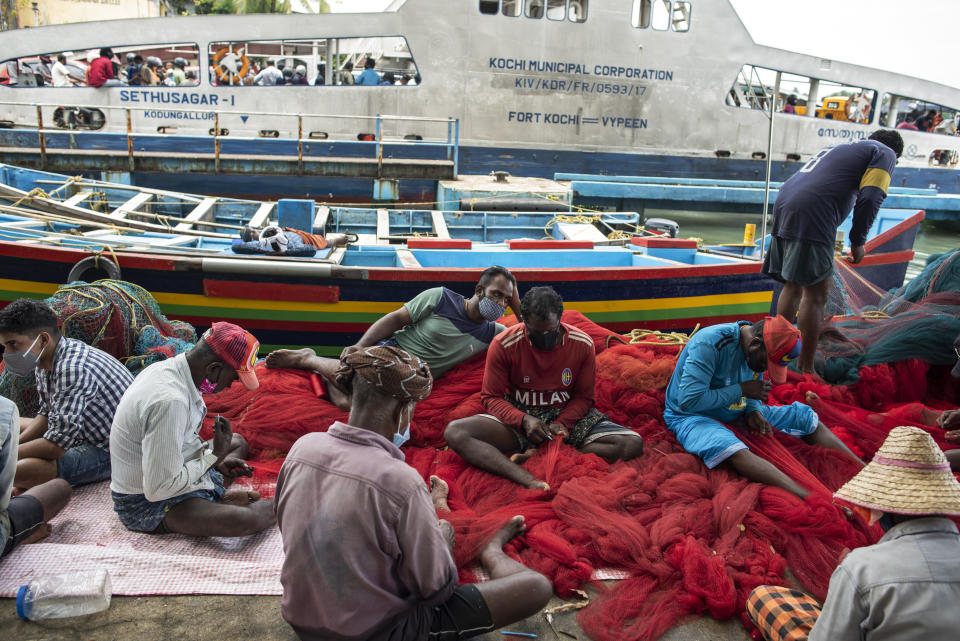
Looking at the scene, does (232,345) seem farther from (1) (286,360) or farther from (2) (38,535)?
(1) (286,360)

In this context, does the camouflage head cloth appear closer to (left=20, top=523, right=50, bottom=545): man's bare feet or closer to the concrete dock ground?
the concrete dock ground

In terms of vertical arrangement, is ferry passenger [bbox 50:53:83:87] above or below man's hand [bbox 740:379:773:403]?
above

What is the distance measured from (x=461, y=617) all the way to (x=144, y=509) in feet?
5.23

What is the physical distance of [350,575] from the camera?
6.26ft

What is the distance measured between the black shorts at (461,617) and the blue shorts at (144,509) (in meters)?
1.38

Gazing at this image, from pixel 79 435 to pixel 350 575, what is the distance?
2.06 metres

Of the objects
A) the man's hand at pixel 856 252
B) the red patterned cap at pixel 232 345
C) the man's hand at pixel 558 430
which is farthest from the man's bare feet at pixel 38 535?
the man's hand at pixel 856 252

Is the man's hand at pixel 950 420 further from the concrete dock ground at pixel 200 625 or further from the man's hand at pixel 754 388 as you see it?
the concrete dock ground at pixel 200 625

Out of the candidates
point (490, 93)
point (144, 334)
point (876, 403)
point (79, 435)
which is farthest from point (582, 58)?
point (79, 435)

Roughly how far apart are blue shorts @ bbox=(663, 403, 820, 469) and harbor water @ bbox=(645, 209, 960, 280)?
481 inches

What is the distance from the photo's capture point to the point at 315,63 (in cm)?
1375

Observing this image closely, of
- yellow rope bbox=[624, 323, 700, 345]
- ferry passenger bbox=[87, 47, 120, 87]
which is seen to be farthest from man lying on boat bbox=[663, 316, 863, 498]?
ferry passenger bbox=[87, 47, 120, 87]

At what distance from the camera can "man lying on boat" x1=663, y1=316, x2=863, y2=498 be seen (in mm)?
3523

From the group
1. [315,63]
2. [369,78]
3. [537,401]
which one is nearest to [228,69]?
[315,63]
